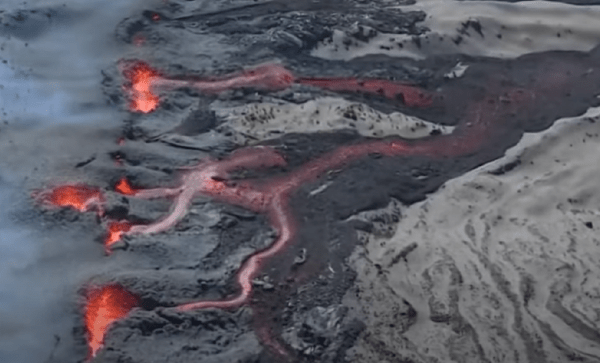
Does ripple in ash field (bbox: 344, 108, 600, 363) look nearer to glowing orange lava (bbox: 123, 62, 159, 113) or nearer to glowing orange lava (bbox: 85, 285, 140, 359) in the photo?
glowing orange lava (bbox: 85, 285, 140, 359)

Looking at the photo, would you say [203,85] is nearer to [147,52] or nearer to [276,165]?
[147,52]

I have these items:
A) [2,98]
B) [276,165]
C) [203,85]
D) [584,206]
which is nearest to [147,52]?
[203,85]

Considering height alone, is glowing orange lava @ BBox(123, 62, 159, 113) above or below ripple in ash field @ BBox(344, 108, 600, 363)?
above

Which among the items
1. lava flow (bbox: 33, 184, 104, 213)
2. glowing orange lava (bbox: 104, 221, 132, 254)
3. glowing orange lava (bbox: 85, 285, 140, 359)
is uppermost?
lava flow (bbox: 33, 184, 104, 213)

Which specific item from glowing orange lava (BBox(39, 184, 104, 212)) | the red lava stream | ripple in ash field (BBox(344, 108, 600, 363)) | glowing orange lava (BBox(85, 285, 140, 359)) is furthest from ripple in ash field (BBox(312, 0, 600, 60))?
glowing orange lava (BBox(85, 285, 140, 359))

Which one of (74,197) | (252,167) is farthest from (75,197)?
(252,167)

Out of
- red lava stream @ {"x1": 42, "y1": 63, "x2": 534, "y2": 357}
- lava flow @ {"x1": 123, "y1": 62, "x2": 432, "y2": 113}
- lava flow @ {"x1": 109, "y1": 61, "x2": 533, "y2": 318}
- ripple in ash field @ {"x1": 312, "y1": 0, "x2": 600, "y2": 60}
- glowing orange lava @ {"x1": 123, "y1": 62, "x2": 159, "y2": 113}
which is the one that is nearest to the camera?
red lava stream @ {"x1": 42, "y1": 63, "x2": 534, "y2": 357}

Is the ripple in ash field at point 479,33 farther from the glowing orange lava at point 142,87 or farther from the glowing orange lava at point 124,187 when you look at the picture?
the glowing orange lava at point 124,187
